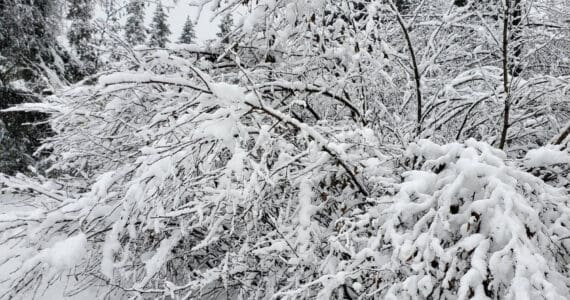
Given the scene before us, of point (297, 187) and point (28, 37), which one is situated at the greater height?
point (28, 37)

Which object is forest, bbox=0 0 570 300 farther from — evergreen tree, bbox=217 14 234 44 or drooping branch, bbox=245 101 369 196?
evergreen tree, bbox=217 14 234 44

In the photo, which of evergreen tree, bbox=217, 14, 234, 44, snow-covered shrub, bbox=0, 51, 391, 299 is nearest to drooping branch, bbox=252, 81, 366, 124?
snow-covered shrub, bbox=0, 51, 391, 299

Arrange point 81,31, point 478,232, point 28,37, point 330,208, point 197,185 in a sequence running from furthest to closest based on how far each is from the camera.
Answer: point 81,31 → point 28,37 → point 330,208 → point 197,185 → point 478,232

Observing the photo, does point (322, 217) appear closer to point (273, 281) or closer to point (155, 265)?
point (273, 281)

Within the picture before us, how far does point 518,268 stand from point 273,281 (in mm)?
1746

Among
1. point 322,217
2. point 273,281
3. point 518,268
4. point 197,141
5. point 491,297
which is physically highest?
point 197,141

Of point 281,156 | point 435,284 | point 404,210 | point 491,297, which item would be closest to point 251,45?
point 281,156

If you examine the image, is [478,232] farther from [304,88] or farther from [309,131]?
[304,88]

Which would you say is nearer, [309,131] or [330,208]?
[309,131]

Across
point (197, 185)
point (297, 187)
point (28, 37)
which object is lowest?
point (297, 187)

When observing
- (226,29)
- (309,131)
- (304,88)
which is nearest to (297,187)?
(304,88)

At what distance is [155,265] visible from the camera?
2.56 meters

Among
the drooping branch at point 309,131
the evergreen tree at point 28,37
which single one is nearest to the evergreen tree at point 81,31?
the evergreen tree at point 28,37

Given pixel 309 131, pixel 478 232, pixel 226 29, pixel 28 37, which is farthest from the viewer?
pixel 28 37
